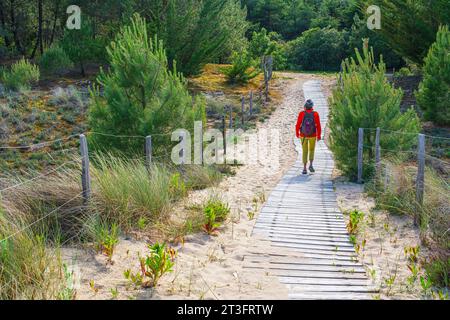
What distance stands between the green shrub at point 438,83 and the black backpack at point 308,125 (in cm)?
905

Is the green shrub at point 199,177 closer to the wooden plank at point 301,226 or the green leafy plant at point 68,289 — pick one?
the wooden plank at point 301,226

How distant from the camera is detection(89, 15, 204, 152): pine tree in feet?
31.8

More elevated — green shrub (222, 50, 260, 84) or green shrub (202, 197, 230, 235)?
green shrub (222, 50, 260, 84)

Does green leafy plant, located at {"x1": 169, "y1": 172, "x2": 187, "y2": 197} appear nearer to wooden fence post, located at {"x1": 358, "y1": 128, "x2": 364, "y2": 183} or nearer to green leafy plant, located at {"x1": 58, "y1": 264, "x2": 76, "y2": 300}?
green leafy plant, located at {"x1": 58, "y1": 264, "x2": 76, "y2": 300}

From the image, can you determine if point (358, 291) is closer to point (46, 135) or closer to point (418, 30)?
point (46, 135)

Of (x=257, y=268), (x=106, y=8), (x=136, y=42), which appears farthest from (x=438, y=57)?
(x=106, y=8)

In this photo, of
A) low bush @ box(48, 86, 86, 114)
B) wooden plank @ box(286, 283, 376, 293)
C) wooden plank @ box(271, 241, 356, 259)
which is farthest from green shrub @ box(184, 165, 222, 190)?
low bush @ box(48, 86, 86, 114)

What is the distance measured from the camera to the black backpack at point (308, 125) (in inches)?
424

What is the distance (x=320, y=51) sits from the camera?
143 feet

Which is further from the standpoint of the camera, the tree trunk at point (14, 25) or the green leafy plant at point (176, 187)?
the tree trunk at point (14, 25)

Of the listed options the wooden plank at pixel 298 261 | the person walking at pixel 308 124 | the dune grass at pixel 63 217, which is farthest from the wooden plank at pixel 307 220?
the person walking at pixel 308 124

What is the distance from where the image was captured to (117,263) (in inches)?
213

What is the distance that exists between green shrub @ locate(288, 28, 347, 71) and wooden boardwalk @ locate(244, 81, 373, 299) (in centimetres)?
3423

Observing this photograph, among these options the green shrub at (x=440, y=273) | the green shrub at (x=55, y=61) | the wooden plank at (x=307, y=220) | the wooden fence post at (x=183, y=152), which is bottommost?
the wooden plank at (x=307, y=220)
